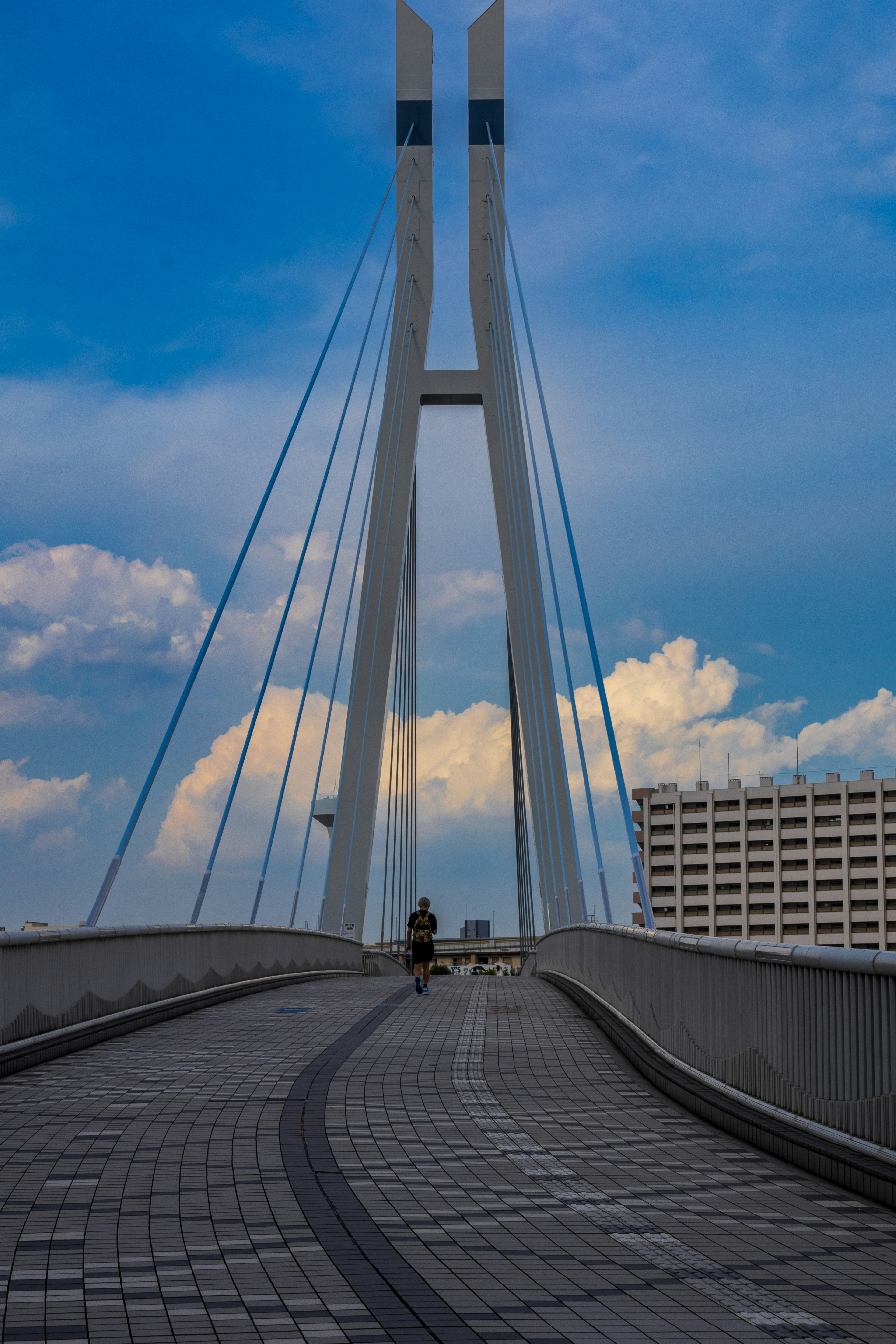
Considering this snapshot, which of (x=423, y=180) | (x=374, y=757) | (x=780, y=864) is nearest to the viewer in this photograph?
(x=374, y=757)

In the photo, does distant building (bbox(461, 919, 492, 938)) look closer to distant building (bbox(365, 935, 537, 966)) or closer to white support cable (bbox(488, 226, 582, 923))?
distant building (bbox(365, 935, 537, 966))

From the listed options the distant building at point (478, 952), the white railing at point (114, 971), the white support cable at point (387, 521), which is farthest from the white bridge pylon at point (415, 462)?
the distant building at point (478, 952)

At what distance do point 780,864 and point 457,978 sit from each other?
384 ft

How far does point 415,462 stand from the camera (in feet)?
94.6

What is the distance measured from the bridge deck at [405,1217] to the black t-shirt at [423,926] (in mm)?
7962

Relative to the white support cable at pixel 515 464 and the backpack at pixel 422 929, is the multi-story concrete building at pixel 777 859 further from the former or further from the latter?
the backpack at pixel 422 929

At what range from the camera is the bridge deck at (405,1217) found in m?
3.82

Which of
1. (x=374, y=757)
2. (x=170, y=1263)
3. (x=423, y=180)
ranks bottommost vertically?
(x=170, y=1263)

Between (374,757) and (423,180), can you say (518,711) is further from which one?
(423,180)

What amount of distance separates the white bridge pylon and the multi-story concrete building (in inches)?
3803

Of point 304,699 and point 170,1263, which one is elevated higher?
point 304,699

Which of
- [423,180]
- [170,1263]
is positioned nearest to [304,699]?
[423,180]

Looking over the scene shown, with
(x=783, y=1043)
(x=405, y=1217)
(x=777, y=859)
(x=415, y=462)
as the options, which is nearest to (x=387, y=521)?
(x=415, y=462)

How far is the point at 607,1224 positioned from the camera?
4.93 m
